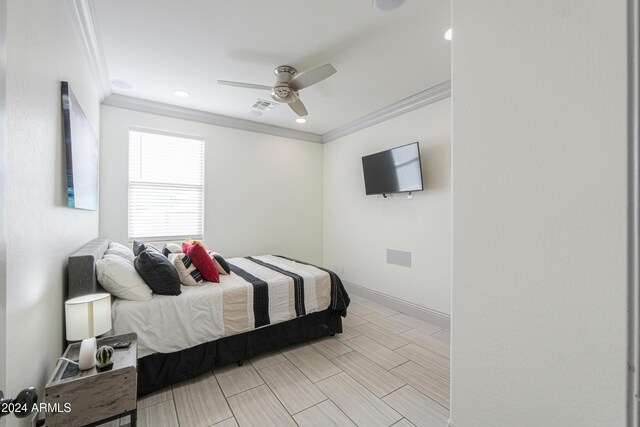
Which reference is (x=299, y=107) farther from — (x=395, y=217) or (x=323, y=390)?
(x=323, y=390)

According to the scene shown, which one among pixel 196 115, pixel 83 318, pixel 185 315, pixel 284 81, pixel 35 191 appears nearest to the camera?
pixel 35 191

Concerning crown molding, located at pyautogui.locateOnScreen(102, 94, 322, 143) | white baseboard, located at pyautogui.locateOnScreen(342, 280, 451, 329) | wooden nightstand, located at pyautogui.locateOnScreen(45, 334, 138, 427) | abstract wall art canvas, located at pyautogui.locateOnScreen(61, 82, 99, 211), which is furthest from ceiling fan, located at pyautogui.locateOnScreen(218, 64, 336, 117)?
white baseboard, located at pyautogui.locateOnScreen(342, 280, 451, 329)

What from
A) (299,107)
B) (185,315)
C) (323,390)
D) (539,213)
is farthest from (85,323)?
(299,107)

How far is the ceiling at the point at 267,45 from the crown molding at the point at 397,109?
0.10m

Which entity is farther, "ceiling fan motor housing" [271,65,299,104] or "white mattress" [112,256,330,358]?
"ceiling fan motor housing" [271,65,299,104]

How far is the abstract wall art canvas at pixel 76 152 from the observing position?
5.56 ft

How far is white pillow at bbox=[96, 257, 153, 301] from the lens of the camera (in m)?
1.93

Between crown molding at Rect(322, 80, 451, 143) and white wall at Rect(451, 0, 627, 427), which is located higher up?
crown molding at Rect(322, 80, 451, 143)

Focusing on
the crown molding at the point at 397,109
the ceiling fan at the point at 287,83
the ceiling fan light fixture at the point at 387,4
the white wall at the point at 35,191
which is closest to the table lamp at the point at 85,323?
the white wall at the point at 35,191

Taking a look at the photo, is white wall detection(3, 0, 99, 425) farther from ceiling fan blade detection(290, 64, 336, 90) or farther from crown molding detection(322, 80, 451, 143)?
crown molding detection(322, 80, 451, 143)

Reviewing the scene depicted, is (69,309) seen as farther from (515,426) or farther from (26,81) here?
(515,426)

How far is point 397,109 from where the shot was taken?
3674 mm

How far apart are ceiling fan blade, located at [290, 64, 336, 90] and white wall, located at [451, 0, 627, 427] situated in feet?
3.76

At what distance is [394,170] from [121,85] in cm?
341
